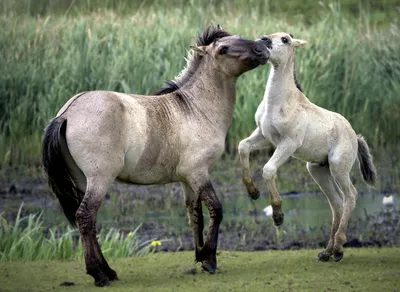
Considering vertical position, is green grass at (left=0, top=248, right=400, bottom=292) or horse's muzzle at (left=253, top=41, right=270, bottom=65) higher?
horse's muzzle at (left=253, top=41, right=270, bottom=65)

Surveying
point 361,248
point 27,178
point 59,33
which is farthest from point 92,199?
point 59,33

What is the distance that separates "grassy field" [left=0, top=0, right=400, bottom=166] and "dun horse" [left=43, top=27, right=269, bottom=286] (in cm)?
500

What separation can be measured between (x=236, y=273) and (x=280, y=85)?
1502 mm

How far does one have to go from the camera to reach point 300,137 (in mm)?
7918

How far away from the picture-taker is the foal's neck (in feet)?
26.1

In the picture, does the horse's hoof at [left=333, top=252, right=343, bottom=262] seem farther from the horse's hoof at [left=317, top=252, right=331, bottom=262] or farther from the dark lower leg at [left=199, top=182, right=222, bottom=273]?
the dark lower leg at [left=199, top=182, right=222, bottom=273]

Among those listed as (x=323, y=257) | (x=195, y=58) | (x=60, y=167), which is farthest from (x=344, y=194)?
Answer: (x=60, y=167)

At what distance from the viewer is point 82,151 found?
23.4 ft

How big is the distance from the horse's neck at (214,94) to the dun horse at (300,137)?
0.24m

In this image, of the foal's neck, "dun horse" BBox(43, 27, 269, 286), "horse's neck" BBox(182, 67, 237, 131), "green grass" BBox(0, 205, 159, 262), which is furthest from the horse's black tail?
the foal's neck

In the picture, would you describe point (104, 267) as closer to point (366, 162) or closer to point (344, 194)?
point (344, 194)

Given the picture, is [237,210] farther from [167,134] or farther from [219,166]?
[167,134]

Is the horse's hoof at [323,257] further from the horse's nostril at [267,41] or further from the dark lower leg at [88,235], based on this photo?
the dark lower leg at [88,235]

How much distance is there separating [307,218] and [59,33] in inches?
227
